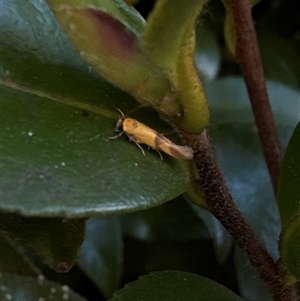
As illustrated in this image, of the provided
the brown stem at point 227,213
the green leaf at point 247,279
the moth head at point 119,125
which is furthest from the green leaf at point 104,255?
the moth head at point 119,125

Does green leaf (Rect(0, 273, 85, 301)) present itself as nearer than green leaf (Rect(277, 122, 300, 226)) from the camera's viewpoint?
No

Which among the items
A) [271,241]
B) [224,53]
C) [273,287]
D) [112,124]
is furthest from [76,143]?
[224,53]

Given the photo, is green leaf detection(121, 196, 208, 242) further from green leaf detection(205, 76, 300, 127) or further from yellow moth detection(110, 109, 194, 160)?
yellow moth detection(110, 109, 194, 160)

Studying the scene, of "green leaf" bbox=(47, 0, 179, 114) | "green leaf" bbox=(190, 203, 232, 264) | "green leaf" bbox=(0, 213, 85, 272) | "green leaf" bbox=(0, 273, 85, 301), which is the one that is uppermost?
"green leaf" bbox=(47, 0, 179, 114)

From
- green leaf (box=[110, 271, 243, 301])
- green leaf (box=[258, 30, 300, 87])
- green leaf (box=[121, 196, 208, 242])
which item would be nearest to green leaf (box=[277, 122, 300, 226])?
green leaf (box=[110, 271, 243, 301])

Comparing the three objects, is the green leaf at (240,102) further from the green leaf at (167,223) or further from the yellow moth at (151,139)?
the yellow moth at (151,139)

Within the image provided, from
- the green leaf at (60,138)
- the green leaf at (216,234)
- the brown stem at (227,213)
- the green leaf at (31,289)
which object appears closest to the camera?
the green leaf at (60,138)

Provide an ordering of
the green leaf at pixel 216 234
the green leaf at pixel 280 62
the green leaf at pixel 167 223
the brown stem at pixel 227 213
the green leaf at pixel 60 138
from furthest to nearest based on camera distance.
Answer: the green leaf at pixel 280 62, the green leaf at pixel 167 223, the green leaf at pixel 216 234, the brown stem at pixel 227 213, the green leaf at pixel 60 138
